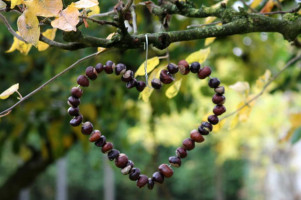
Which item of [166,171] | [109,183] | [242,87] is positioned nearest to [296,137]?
[242,87]

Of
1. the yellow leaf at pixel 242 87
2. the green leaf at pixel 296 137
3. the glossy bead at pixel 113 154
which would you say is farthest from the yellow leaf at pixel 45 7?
the green leaf at pixel 296 137

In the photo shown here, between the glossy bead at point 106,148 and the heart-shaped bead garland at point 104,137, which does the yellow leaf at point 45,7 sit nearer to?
the heart-shaped bead garland at point 104,137

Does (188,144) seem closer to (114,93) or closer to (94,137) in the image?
(94,137)

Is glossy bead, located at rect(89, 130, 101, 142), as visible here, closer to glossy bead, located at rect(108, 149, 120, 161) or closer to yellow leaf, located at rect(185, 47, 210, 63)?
glossy bead, located at rect(108, 149, 120, 161)

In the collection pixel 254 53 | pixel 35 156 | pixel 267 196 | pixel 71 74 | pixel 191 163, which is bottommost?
pixel 267 196

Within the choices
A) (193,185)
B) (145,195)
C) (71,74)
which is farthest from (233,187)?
(71,74)

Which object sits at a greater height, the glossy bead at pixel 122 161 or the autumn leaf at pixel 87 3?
the autumn leaf at pixel 87 3

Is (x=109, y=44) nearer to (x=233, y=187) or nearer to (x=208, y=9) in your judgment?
(x=208, y=9)
